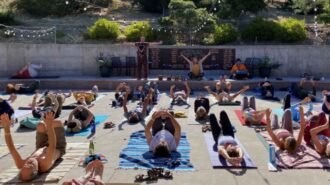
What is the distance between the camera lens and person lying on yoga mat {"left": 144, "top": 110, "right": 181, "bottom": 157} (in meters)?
9.54

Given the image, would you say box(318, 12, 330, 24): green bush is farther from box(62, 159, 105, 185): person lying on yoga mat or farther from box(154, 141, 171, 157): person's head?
box(62, 159, 105, 185): person lying on yoga mat

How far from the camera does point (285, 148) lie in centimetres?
973

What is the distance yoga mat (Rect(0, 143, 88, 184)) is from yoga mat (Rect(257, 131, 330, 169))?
156 inches

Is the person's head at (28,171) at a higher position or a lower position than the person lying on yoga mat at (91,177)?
lower

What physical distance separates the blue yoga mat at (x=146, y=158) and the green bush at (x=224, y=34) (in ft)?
47.1

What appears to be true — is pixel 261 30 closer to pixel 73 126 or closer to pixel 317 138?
pixel 73 126

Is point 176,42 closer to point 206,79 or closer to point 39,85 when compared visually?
point 206,79

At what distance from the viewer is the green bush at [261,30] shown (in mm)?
24906

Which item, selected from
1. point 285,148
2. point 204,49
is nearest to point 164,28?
point 204,49

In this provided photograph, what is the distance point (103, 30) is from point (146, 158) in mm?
16975

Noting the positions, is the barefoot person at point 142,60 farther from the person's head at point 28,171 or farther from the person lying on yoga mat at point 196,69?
the person's head at point 28,171

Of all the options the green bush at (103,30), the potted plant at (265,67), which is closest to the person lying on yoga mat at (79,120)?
the potted plant at (265,67)

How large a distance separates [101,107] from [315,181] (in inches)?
391

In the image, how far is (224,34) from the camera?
2464cm
